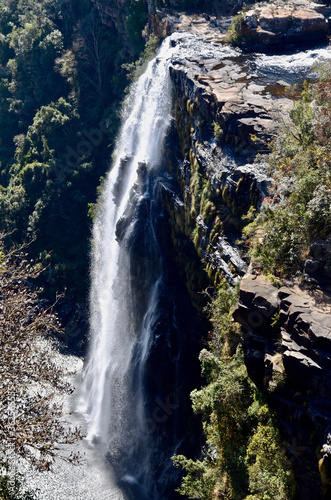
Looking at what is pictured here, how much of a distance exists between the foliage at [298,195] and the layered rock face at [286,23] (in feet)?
36.3

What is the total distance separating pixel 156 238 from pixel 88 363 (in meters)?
11.1

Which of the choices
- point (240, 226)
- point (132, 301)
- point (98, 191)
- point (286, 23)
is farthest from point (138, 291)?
point (286, 23)

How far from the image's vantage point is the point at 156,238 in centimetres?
2111

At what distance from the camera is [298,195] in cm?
1002

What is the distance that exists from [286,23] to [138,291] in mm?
15950

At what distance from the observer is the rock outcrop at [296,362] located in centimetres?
771

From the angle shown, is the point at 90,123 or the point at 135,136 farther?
the point at 90,123

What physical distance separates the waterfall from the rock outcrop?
431 inches

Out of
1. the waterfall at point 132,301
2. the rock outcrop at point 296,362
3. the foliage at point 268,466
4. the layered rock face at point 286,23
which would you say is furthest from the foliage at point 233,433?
the layered rock face at point 286,23

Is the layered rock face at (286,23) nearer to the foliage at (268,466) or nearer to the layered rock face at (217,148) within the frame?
the layered rock face at (217,148)

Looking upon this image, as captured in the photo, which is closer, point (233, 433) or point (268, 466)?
point (268, 466)

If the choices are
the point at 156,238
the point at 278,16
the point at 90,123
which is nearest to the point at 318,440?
the point at 156,238

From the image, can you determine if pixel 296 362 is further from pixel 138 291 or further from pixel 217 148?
pixel 138 291

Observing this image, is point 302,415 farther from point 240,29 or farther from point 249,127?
point 240,29
